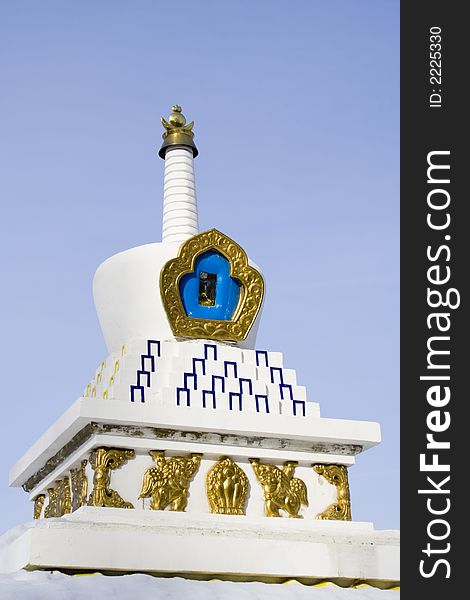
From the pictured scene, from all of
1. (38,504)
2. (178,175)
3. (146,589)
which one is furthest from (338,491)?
(178,175)

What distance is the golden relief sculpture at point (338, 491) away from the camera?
500 inches

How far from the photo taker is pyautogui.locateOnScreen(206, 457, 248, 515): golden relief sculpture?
39.8ft

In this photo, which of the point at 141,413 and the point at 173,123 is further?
the point at 173,123

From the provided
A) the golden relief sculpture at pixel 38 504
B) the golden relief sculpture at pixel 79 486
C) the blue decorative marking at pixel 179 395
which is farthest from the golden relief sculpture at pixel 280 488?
the golden relief sculpture at pixel 38 504

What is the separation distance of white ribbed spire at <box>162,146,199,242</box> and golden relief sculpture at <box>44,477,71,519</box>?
12.6 ft

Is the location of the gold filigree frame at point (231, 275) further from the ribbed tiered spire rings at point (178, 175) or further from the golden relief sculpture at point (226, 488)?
the golden relief sculpture at point (226, 488)

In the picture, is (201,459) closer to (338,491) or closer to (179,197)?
(338,491)

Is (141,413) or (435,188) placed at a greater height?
(435,188)

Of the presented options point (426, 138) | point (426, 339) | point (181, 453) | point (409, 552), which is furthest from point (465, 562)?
point (181, 453)

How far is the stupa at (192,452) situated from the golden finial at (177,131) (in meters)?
1.08

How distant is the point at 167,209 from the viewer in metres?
15.2

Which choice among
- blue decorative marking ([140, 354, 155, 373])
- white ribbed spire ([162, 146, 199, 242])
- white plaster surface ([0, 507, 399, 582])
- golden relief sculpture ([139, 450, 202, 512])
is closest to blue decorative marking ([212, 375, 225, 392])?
blue decorative marking ([140, 354, 155, 373])

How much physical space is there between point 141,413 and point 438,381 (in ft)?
13.9

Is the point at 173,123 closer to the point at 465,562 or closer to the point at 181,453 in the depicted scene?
the point at 181,453
